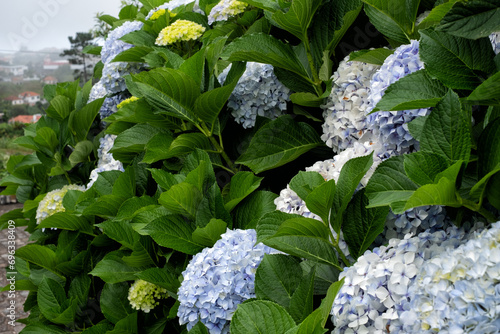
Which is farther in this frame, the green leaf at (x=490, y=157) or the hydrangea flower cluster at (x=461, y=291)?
the green leaf at (x=490, y=157)

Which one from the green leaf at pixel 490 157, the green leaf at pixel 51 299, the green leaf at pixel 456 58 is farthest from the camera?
the green leaf at pixel 51 299

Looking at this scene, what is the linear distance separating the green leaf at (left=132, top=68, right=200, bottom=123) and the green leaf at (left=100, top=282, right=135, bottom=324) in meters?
0.77

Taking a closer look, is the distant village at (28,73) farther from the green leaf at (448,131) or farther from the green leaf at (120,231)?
the green leaf at (448,131)

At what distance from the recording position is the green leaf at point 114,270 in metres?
1.78

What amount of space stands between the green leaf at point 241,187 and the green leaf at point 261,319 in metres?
0.53

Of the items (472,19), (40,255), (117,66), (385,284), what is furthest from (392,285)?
(117,66)

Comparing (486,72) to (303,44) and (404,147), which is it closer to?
(404,147)

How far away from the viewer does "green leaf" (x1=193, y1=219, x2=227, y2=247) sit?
1349 millimetres

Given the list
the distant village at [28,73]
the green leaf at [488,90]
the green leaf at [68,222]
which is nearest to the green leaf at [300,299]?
the green leaf at [488,90]

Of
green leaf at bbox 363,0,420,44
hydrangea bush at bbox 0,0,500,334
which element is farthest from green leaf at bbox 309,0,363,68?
green leaf at bbox 363,0,420,44

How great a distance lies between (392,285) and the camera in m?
0.93

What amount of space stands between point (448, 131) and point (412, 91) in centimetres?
16

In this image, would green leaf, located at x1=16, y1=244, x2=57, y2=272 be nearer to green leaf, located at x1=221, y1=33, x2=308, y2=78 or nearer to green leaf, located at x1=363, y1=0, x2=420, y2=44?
green leaf, located at x1=221, y1=33, x2=308, y2=78

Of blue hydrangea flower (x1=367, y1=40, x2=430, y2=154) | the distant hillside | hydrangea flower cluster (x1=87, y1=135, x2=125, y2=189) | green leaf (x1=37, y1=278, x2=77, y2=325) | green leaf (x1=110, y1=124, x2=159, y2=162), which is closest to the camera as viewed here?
blue hydrangea flower (x1=367, y1=40, x2=430, y2=154)
